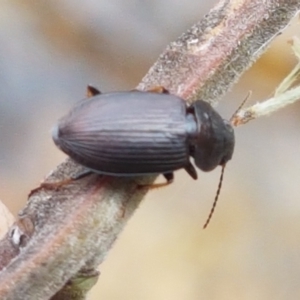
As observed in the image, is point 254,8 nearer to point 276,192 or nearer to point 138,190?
point 138,190

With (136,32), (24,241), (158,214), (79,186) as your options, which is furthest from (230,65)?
(136,32)

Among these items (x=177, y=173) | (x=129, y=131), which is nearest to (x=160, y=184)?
(x=129, y=131)

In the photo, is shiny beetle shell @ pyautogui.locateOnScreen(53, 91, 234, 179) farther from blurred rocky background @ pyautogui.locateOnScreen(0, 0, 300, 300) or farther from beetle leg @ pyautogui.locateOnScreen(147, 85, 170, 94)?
blurred rocky background @ pyautogui.locateOnScreen(0, 0, 300, 300)

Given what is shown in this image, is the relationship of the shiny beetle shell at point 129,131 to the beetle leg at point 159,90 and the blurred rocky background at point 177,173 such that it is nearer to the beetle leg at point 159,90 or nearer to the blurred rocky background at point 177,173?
the beetle leg at point 159,90

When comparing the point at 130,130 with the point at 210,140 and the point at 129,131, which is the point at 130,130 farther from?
the point at 210,140

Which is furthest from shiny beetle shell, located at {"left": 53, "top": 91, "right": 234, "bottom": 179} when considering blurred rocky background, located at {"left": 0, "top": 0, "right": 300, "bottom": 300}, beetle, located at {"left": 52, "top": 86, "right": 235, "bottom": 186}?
blurred rocky background, located at {"left": 0, "top": 0, "right": 300, "bottom": 300}
